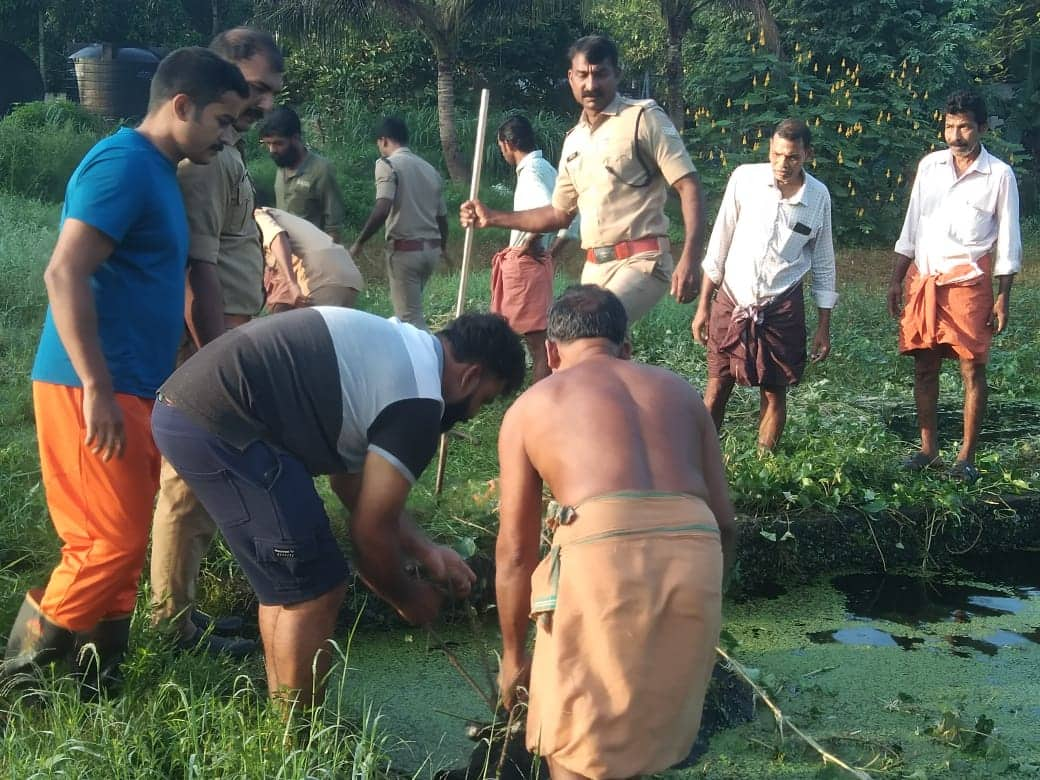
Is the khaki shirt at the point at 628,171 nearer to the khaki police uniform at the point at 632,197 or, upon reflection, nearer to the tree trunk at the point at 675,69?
the khaki police uniform at the point at 632,197

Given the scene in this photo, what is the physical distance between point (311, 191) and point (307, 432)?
400 centimetres

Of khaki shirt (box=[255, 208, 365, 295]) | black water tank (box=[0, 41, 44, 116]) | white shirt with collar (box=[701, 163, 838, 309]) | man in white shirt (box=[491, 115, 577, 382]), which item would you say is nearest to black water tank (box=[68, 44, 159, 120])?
black water tank (box=[0, 41, 44, 116])

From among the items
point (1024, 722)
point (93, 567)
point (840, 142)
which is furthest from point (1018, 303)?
point (93, 567)

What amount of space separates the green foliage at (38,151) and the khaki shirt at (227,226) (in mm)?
11334

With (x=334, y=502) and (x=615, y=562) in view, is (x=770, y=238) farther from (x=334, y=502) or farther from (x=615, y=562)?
(x=615, y=562)

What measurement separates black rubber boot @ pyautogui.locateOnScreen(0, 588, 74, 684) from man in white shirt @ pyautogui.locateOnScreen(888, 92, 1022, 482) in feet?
13.6

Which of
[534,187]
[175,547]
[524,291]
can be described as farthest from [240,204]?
[534,187]

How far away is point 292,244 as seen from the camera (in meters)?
5.07

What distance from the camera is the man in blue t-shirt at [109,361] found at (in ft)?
9.64

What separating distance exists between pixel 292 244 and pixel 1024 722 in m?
3.35

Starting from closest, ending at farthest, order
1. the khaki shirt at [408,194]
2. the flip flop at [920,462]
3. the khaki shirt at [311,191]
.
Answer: the flip flop at [920,462]
the khaki shirt at [311,191]
the khaki shirt at [408,194]

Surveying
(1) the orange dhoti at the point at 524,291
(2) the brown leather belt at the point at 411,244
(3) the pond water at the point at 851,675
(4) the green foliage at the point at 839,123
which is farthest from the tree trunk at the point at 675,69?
(3) the pond water at the point at 851,675

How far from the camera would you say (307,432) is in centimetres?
293

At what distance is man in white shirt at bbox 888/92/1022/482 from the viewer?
568 cm
